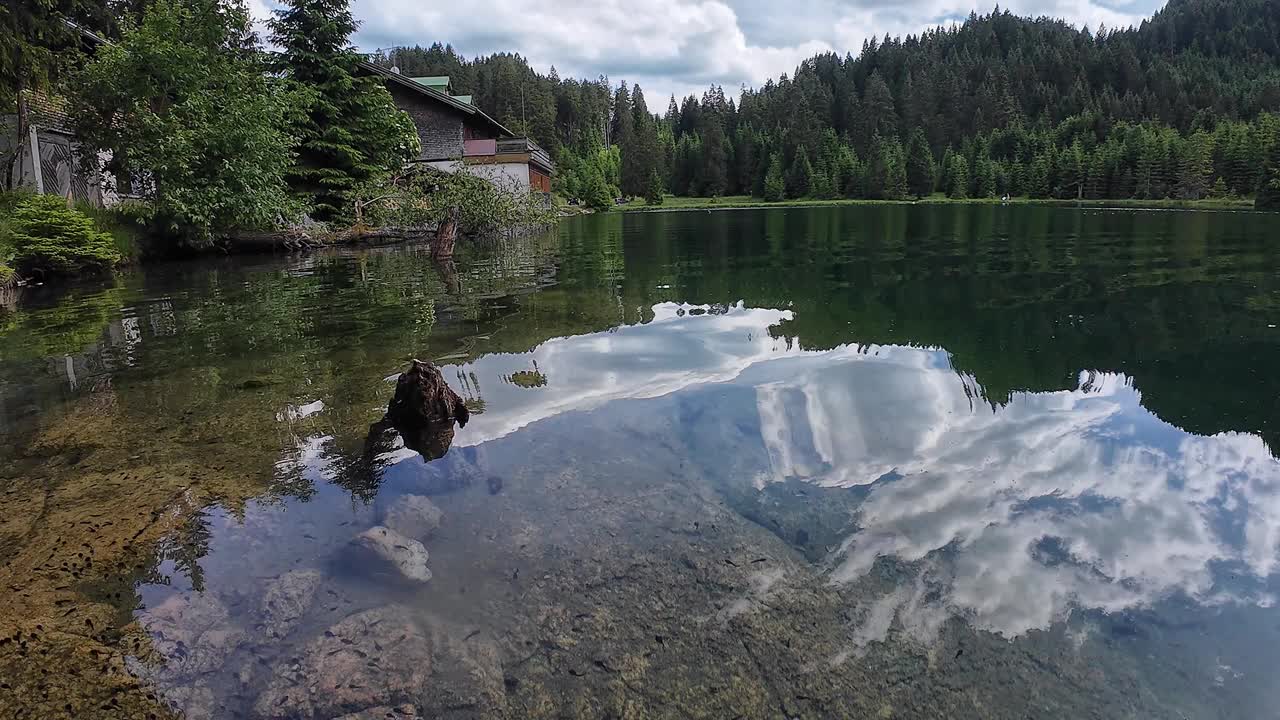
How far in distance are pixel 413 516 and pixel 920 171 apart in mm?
117686

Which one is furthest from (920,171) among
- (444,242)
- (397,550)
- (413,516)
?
(397,550)

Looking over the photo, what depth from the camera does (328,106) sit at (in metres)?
27.2

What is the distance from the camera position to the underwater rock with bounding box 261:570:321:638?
3529 millimetres

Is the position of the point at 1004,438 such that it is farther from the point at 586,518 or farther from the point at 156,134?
the point at 156,134

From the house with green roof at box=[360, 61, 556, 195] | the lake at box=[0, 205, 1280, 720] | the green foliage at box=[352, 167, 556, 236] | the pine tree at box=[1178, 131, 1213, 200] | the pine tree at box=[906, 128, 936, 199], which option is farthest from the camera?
the pine tree at box=[906, 128, 936, 199]

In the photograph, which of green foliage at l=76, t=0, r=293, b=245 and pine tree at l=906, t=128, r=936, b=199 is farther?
pine tree at l=906, t=128, r=936, b=199

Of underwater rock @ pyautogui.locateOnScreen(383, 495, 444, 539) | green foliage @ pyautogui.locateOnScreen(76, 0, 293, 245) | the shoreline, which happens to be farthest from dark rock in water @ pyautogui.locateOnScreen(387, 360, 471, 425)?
the shoreline

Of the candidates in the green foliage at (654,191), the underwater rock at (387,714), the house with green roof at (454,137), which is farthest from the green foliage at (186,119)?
the green foliage at (654,191)

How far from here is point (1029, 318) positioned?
10859mm

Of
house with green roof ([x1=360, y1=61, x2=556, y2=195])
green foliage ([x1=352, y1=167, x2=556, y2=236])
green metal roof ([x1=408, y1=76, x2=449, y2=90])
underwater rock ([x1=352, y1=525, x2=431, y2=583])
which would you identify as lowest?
underwater rock ([x1=352, y1=525, x2=431, y2=583])

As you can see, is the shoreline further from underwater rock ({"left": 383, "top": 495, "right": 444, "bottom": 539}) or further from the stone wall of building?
underwater rock ({"left": 383, "top": 495, "right": 444, "bottom": 539})

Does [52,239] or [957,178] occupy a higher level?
[957,178]

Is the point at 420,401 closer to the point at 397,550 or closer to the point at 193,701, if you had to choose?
the point at 397,550

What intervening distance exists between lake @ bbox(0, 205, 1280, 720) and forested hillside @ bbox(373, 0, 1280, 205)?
7790cm
